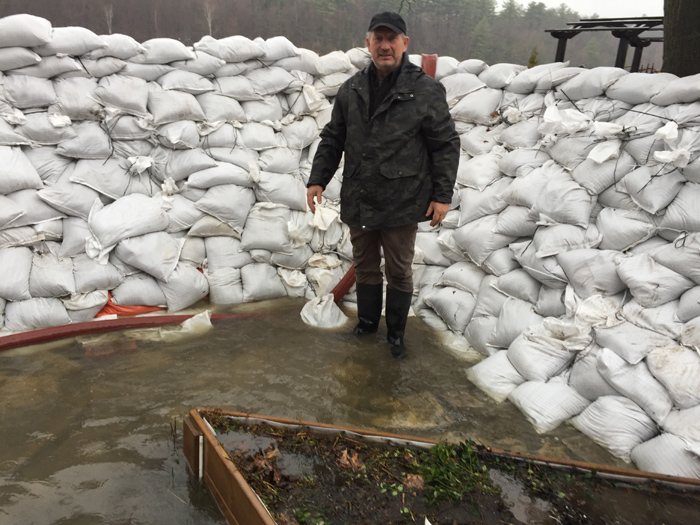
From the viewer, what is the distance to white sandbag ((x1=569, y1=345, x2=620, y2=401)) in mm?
2094

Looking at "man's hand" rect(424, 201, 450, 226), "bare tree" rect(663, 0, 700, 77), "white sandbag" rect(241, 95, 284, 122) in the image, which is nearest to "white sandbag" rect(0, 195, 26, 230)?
"white sandbag" rect(241, 95, 284, 122)

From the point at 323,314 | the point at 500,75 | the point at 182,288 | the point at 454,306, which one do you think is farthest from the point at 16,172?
the point at 500,75

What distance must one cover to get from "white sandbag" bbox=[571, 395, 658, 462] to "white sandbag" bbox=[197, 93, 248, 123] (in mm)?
2648

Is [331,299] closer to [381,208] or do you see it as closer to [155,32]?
[381,208]

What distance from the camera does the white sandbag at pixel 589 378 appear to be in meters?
2.09

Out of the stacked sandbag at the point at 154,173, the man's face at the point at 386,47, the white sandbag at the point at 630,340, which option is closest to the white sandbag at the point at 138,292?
the stacked sandbag at the point at 154,173

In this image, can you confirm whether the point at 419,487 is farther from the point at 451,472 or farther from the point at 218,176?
the point at 218,176

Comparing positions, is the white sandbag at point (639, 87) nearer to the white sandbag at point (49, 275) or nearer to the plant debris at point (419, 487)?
the plant debris at point (419, 487)

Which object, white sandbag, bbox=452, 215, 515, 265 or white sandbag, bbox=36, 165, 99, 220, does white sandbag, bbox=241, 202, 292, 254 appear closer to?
white sandbag, bbox=36, 165, 99, 220

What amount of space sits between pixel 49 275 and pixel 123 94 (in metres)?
1.13

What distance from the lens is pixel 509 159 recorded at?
9.79 feet

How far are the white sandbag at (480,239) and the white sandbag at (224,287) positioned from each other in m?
1.36

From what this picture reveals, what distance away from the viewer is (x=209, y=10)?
384 centimetres

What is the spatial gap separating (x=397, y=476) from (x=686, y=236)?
1.63 m
